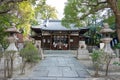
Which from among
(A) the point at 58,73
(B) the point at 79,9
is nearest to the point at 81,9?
(B) the point at 79,9

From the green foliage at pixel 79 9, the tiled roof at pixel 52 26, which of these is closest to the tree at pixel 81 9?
the green foliage at pixel 79 9

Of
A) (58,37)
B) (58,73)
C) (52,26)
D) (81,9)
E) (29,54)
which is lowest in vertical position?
(58,37)

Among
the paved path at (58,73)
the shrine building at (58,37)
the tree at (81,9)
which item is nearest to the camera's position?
the paved path at (58,73)

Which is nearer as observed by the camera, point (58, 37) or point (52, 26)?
point (58, 37)

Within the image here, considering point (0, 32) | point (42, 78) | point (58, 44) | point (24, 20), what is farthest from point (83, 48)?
point (58, 44)

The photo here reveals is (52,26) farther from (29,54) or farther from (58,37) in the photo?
(29,54)

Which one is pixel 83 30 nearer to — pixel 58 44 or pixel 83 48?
pixel 58 44

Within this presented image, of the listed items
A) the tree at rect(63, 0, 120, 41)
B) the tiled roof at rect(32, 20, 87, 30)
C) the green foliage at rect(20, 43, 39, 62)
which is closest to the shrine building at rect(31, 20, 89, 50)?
the tiled roof at rect(32, 20, 87, 30)

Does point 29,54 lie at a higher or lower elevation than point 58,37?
higher

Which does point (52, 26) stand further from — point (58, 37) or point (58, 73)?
point (58, 73)

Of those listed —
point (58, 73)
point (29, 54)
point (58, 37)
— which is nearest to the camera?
point (58, 73)

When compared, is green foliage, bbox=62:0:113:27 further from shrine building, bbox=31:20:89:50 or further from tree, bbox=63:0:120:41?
shrine building, bbox=31:20:89:50

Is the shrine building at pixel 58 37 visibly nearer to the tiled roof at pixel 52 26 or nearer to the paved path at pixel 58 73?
the tiled roof at pixel 52 26

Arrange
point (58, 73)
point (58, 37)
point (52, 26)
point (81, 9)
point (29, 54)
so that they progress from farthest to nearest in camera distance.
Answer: point (52, 26) → point (58, 37) → point (81, 9) → point (29, 54) → point (58, 73)
